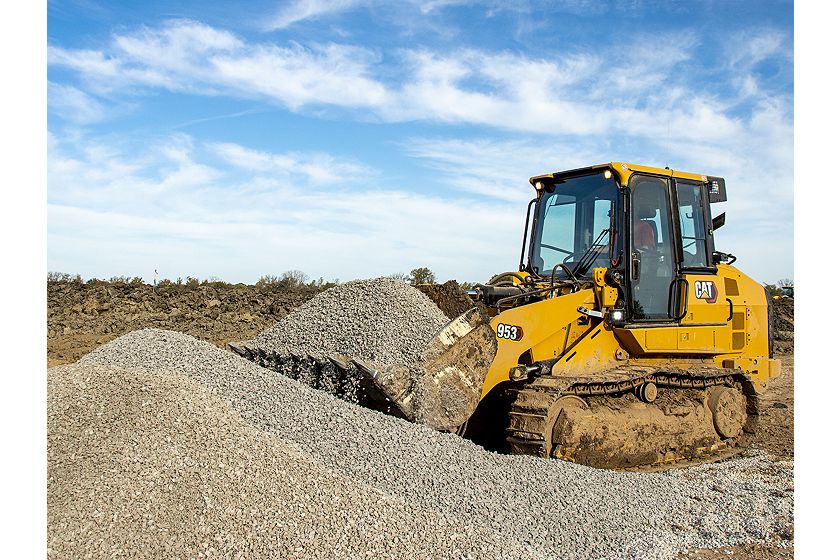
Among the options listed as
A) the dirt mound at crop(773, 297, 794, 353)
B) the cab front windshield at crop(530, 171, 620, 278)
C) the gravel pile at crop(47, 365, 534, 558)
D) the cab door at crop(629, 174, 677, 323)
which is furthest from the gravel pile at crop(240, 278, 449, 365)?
the dirt mound at crop(773, 297, 794, 353)

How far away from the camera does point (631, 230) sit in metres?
7.23

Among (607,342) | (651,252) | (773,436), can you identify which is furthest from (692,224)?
(773,436)

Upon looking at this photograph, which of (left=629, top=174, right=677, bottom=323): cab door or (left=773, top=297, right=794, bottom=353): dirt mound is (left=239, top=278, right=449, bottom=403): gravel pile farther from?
(left=773, top=297, right=794, bottom=353): dirt mound

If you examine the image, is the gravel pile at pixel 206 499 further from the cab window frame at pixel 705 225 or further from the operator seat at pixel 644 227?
the cab window frame at pixel 705 225

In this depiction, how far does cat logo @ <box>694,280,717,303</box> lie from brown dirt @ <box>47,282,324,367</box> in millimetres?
10839

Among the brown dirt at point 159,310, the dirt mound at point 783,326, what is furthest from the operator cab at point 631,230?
the dirt mound at point 783,326

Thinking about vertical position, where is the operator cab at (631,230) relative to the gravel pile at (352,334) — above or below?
above

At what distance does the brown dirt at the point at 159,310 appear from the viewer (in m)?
16.1

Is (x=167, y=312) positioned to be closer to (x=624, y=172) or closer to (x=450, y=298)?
(x=450, y=298)

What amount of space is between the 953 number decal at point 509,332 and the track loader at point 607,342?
0.01m

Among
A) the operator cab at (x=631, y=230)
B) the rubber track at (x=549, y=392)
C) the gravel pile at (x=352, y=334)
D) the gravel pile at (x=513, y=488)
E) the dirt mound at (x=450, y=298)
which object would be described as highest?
the operator cab at (x=631, y=230)

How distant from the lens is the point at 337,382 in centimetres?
696

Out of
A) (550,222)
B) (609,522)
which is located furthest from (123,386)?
(550,222)

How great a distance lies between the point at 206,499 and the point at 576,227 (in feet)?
16.2
